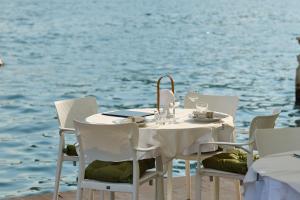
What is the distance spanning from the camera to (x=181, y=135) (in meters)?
5.21

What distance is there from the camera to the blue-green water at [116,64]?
1102cm

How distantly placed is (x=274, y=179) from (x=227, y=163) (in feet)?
5.01

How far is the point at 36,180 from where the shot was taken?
27.8 ft

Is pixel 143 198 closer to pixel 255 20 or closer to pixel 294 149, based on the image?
pixel 294 149

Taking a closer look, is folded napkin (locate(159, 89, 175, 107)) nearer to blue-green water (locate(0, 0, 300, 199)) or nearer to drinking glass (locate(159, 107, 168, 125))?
drinking glass (locate(159, 107, 168, 125))

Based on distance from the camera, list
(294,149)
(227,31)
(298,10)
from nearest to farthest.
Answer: (294,149)
(227,31)
(298,10)

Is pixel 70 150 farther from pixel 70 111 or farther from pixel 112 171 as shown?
pixel 112 171

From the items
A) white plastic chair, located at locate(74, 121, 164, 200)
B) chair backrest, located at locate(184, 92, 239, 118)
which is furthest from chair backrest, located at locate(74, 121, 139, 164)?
chair backrest, located at locate(184, 92, 239, 118)

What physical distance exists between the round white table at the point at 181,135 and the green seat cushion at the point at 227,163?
7cm

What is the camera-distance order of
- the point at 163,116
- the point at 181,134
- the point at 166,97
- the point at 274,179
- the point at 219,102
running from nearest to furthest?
the point at 274,179 → the point at 181,134 → the point at 163,116 → the point at 166,97 → the point at 219,102

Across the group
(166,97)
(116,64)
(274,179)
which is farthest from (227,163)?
(116,64)

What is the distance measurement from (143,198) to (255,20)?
1381 inches

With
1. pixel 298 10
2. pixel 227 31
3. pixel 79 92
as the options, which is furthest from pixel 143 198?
pixel 298 10

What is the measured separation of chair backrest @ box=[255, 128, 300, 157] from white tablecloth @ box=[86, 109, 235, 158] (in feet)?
2.57
